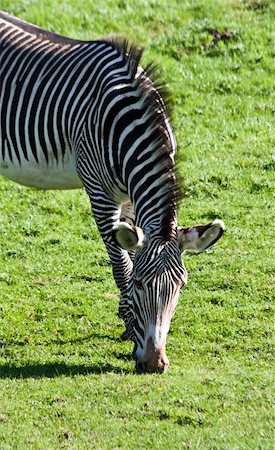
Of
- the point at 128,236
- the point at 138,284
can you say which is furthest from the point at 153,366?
the point at 128,236

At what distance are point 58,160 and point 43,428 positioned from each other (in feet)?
11.6

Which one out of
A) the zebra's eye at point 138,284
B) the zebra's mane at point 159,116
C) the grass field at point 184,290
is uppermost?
the zebra's mane at point 159,116

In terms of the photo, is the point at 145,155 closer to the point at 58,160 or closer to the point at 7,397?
the point at 58,160

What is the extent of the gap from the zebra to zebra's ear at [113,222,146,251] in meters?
0.01

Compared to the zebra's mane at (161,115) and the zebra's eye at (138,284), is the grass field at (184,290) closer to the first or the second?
the zebra's mane at (161,115)

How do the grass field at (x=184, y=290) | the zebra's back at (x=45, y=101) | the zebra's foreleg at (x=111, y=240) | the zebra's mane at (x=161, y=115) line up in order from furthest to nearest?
1. the zebra's back at (x=45, y=101)
2. the zebra's foreleg at (x=111, y=240)
3. the zebra's mane at (x=161, y=115)
4. the grass field at (x=184, y=290)

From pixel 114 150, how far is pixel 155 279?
5.54 ft

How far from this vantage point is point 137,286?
9500mm

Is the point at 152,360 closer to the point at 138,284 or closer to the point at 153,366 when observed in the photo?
the point at 153,366

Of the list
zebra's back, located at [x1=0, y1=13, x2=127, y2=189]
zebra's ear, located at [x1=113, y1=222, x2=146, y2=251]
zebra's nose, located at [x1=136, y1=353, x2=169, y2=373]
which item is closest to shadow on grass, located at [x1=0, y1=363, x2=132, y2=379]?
zebra's nose, located at [x1=136, y1=353, x2=169, y2=373]

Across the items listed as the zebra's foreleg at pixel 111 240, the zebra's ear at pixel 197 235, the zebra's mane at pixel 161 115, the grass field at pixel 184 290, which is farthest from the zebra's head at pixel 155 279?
the zebra's foreleg at pixel 111 240

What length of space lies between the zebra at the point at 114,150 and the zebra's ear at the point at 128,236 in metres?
0.01

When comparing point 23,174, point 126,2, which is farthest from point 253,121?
point 23,174

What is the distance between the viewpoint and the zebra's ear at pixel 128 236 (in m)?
9.25
